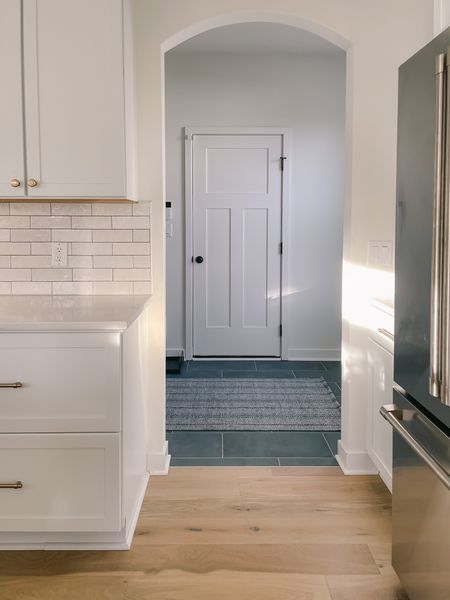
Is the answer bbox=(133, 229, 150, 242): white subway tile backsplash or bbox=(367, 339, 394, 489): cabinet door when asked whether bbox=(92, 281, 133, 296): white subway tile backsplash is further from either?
bbox=(367, 339, 394, 489): cabinet door

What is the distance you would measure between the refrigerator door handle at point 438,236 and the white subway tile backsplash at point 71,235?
1.76 metres

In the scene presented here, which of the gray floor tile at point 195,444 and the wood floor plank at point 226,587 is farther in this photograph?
the gray floor tile at point 195,444

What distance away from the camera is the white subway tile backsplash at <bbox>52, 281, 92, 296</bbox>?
2.76m

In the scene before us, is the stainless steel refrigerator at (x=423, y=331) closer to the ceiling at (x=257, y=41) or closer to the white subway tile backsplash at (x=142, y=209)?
the white subway tile backsplash at (x=142, y=209)

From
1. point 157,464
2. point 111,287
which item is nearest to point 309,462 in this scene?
point 157,464

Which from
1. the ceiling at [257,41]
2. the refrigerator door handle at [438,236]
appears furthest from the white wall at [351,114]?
the ceiling at [257,41]

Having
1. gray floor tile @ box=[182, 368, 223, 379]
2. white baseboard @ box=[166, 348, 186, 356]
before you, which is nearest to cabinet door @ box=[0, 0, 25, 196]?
gray floor tile @ box=[182, 368, 223, 379]

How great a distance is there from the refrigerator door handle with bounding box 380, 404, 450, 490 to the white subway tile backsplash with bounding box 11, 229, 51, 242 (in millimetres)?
1755

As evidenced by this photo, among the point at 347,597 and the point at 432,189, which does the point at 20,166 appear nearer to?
the point at 432,189

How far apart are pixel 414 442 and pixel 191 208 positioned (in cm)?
393

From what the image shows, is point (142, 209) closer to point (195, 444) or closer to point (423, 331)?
point (195, 444)

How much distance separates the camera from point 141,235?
9.05 feet

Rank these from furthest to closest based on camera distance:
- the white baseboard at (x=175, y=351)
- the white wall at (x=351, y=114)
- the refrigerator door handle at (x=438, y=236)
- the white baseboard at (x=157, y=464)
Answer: the white baseboard at (x=175, y=351)
the white baseboard at (x=157, y=464)
the white wall at (x=351, y=114)
the refrigerator door handle at (x=438, y=236)

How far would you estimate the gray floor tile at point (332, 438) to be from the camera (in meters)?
3.22
